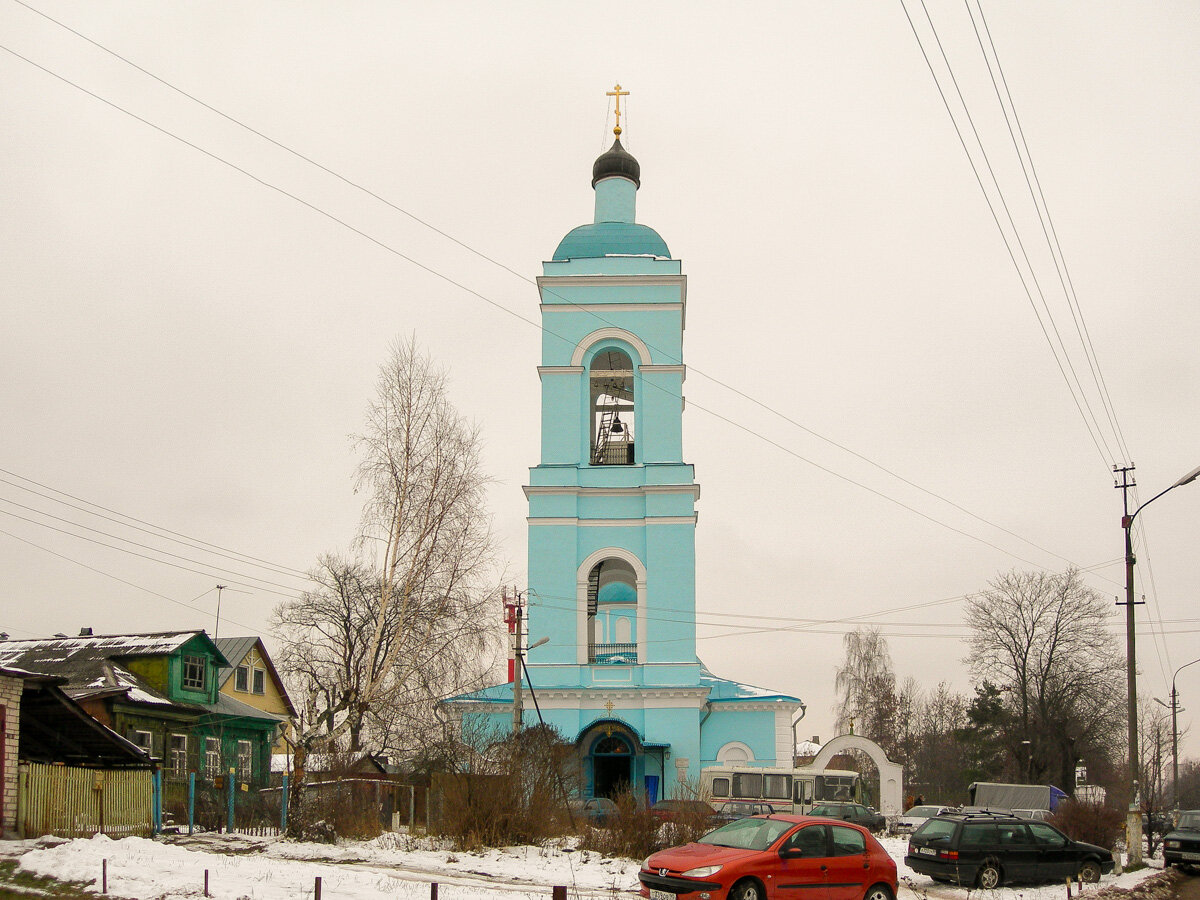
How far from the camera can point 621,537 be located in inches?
1346

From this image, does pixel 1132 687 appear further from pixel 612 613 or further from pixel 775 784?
pixel 612 613

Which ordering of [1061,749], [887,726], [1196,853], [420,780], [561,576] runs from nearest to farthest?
[1196,853] < [420,780] < [561,576] < [1061,749] < [887,726]

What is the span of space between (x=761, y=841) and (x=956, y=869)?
5878 millimetres

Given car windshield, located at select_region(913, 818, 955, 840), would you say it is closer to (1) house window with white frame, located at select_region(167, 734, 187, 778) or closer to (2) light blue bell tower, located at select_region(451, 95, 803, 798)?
(2) light blue bell tower, located at select_region(451, 95, 803, 798)

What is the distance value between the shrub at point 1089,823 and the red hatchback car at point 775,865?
40.5 feet

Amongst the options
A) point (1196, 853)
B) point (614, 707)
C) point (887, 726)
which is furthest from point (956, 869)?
point (887, 726)

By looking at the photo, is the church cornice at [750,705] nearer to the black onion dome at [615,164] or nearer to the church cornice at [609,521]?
the church cornice at [609,521]

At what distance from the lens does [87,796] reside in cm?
2027

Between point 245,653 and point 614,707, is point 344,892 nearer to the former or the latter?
point 614,707

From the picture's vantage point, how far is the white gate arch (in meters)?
36.2

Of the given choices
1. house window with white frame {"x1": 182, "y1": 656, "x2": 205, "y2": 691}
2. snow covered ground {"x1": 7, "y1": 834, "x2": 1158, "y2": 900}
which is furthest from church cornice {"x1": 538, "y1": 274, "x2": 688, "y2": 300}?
snow covered ground {"x1": 7, "y1": 834, "x2": 1158, "y2": 900}

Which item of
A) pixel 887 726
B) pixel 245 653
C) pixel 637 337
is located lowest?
pixel 887 726

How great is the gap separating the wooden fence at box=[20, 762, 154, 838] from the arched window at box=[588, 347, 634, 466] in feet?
57.3

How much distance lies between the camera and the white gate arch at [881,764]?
36175mm
